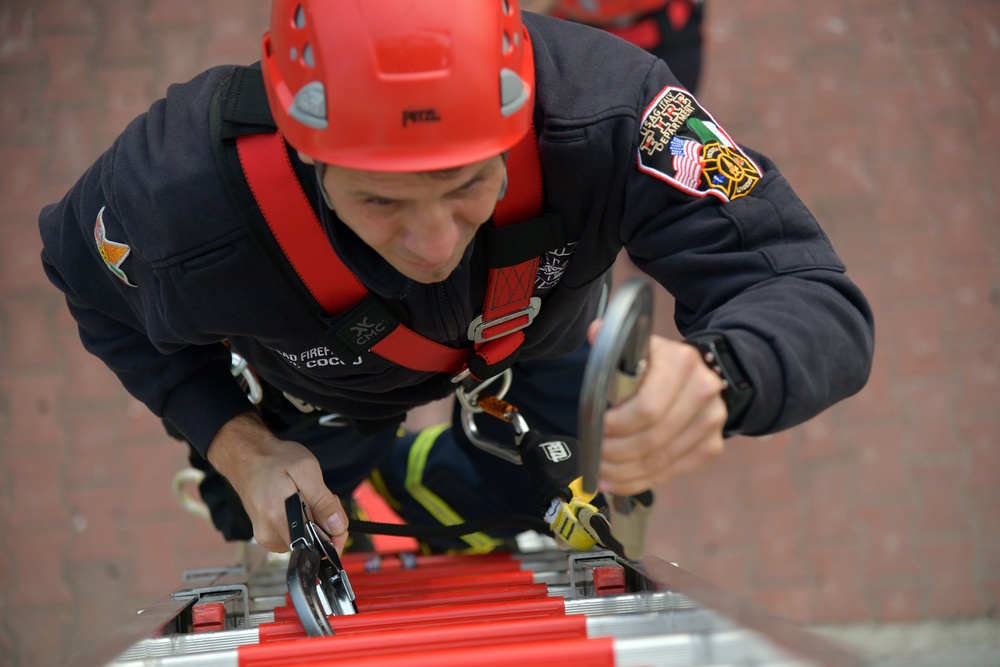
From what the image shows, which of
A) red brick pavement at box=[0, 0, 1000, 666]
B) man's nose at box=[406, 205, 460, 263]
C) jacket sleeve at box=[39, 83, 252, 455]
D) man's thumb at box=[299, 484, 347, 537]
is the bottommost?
red brick pavement at box=[0, 0, 1000, 666]

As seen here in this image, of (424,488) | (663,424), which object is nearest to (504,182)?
(663,424)

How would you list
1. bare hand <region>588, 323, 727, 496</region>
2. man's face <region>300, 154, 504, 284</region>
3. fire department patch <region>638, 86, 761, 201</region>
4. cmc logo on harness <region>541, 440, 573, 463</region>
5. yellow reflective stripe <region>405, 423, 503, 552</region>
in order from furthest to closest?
yellow reflective stripe <region>405, 423, 503, 552</region>
cmc logo on harness <region>541, 440, 573, 463</region>
fire department patch <region>638, 86, 761, 201</region>
man's face <region>300, 154, 504, 284</region>
bare hand <region>588, 323, 727, 496</region>

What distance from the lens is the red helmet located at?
126 centimetres

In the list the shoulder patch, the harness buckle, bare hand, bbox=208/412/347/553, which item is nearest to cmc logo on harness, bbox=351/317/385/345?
the harness buckle

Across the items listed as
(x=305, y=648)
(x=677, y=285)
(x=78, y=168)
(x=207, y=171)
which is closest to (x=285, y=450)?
(x=207, y=171)

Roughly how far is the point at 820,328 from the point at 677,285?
259 mm

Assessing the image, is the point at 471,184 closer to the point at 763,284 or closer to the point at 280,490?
the point at 763,284

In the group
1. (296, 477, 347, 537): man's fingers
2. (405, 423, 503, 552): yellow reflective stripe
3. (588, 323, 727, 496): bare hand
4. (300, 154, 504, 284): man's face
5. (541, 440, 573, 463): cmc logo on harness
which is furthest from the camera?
(405, 423, 503, 552): yellow reflective stripe

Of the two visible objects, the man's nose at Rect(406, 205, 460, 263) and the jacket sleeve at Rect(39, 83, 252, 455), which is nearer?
the man's nose at Rect(406, 205, 460, 263)

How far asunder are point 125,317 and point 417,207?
826 millimetres

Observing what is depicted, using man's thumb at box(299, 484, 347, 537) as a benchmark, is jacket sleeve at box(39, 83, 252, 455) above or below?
above

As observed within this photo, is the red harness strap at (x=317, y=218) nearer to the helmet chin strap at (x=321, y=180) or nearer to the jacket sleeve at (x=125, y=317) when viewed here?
the helmet chin strap at (x=321, y=180)

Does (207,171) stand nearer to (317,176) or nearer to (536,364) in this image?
(317,176)

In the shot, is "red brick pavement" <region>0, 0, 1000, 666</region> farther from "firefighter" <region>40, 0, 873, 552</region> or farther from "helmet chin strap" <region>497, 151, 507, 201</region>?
"helmet chin strap" <region>497, 151, 507, 201</region>
